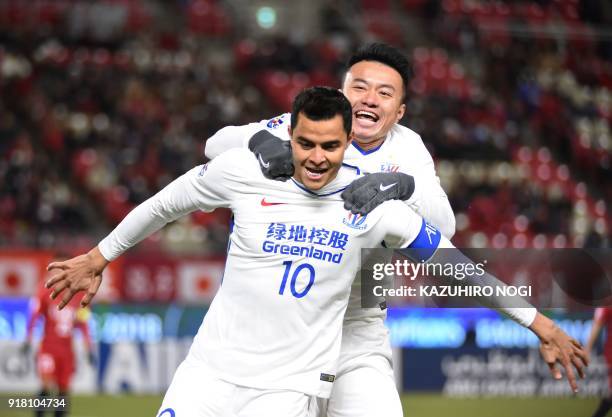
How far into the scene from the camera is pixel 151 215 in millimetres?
4793

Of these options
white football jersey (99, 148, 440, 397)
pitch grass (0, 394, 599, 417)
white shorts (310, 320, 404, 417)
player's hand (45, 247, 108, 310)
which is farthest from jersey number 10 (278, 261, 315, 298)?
pitch grass (0, 394, 599, 417)

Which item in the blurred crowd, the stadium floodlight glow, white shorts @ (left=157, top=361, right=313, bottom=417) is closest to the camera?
white shorts @ (left=157, top=361, right=313, bottom=417)

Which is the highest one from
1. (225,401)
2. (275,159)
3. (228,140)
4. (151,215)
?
(228,140)

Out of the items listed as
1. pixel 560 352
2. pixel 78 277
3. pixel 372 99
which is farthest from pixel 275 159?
pixel 560 352

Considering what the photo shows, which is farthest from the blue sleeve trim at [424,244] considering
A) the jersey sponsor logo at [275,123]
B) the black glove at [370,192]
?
the jersey sponsor logo at [275,123]

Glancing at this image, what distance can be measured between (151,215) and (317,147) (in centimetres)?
84

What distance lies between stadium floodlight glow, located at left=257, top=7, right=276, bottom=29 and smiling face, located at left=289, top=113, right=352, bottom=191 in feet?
58.7

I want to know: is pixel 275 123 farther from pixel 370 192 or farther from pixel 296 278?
pixel 296 278

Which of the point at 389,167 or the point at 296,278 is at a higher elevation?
the point at 389,167

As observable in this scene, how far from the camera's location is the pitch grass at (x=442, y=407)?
1246 centimetres

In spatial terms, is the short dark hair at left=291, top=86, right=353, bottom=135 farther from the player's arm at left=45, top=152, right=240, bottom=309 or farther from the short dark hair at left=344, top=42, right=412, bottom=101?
the short dark hair at left=344, top=42, right=412, bottom=101

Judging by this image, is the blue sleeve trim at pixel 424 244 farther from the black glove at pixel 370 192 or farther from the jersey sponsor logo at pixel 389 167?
the jersey sponsor logo at pixel 389 167

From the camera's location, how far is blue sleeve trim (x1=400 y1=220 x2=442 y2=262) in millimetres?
4594

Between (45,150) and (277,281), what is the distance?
14.3 metres
